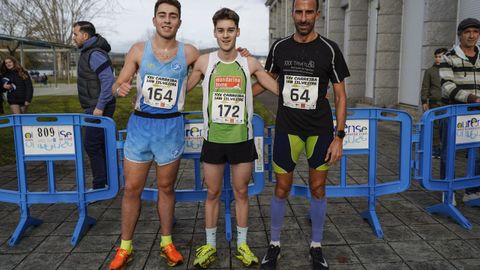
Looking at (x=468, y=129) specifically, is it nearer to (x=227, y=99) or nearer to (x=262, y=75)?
(x=262, y=75)

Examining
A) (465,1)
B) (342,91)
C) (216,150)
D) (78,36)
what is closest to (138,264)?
(216,150)

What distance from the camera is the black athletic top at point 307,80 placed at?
3.24 meters

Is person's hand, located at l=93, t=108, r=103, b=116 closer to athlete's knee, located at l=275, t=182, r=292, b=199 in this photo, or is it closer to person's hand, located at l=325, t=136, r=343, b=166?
athlete's knee, located at l=275, t=182, r=292, b=199

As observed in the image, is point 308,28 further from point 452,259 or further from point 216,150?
point 452,259

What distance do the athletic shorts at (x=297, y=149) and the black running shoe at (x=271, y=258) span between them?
67 centimetres

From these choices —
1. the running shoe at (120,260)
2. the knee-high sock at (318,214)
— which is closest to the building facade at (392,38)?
the knee-high sock at (318,214)

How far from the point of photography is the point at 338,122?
338 centimetres

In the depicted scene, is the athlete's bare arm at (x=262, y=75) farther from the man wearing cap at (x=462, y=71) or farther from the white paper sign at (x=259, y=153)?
the man wearing cap at (x=462, y=71)

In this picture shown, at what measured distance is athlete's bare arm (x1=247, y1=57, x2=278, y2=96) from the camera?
3.46 meters

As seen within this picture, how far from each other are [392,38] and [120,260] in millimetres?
11532

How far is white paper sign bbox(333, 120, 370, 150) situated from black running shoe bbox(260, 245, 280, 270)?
54.8 inches

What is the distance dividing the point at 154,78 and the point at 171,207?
1.16m

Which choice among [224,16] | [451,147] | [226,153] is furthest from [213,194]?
[451,147]

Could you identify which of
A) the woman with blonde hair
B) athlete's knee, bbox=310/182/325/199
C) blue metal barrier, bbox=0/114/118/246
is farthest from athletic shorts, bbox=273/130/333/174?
the woman with blonde hair
